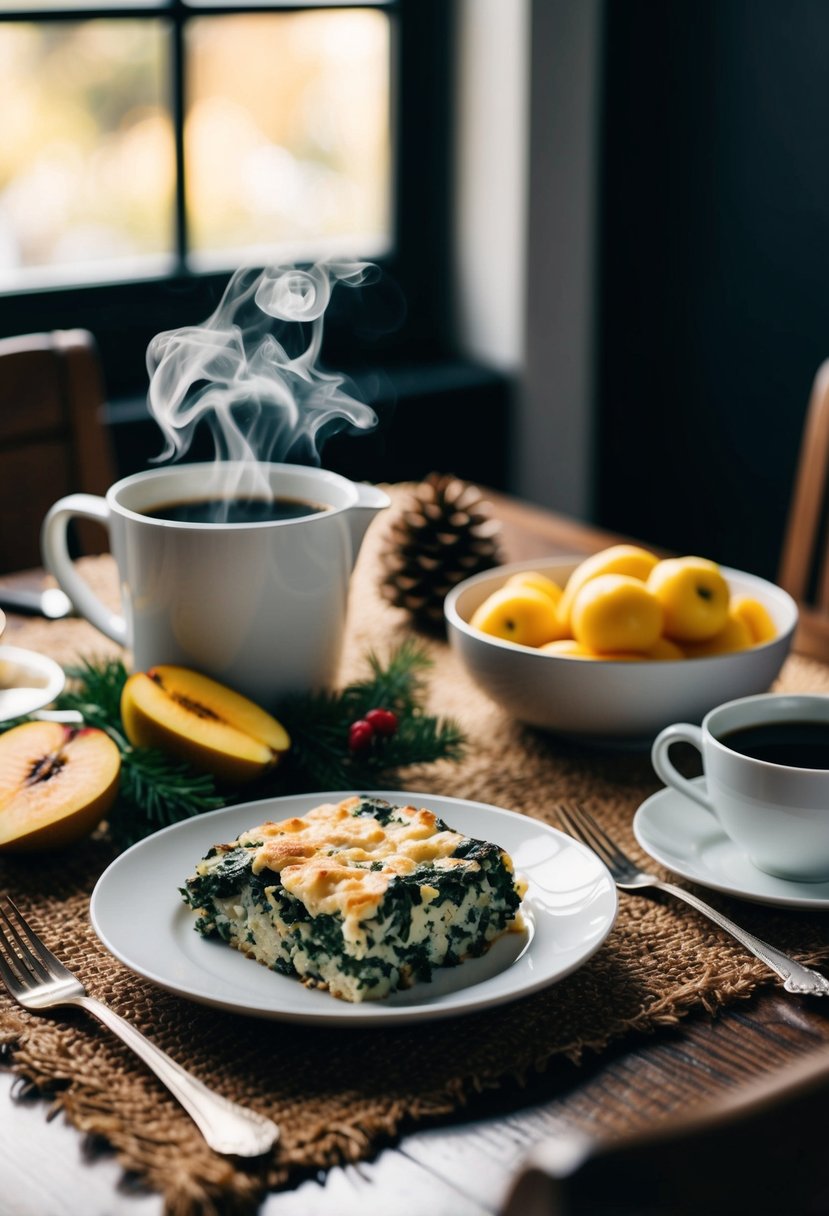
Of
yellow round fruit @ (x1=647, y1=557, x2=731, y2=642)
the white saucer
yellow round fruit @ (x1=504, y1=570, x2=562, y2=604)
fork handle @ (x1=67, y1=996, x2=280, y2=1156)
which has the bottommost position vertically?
the white saucer

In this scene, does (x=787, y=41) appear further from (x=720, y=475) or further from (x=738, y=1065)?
(x=738, y=1065)

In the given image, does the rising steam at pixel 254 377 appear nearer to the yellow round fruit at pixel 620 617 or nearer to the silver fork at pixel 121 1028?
the yellow round fruit at pixel 620 617

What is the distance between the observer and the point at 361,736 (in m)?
0.97

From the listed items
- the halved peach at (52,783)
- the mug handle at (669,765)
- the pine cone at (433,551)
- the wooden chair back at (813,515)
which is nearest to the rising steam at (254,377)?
the pine cone at (433,551)

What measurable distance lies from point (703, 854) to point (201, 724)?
36 cm

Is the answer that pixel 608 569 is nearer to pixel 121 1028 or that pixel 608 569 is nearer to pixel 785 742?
pixel 785 742

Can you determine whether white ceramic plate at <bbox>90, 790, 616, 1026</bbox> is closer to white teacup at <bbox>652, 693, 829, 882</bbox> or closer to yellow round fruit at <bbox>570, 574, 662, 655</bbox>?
white teacup at <bbox>652, 693, 829, 882</bbox>

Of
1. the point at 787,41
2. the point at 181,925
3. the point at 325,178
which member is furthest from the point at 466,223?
the point at 181,925

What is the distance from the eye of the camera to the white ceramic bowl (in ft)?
3.23

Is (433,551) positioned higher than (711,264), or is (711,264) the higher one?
(711,264)

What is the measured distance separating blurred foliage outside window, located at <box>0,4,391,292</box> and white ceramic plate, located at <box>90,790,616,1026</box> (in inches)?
75.5

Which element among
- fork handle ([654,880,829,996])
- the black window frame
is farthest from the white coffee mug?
the black window frame

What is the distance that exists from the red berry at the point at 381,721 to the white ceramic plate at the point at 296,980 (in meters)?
0.13

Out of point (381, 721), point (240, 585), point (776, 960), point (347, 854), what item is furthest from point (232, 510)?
point (776, 960)
